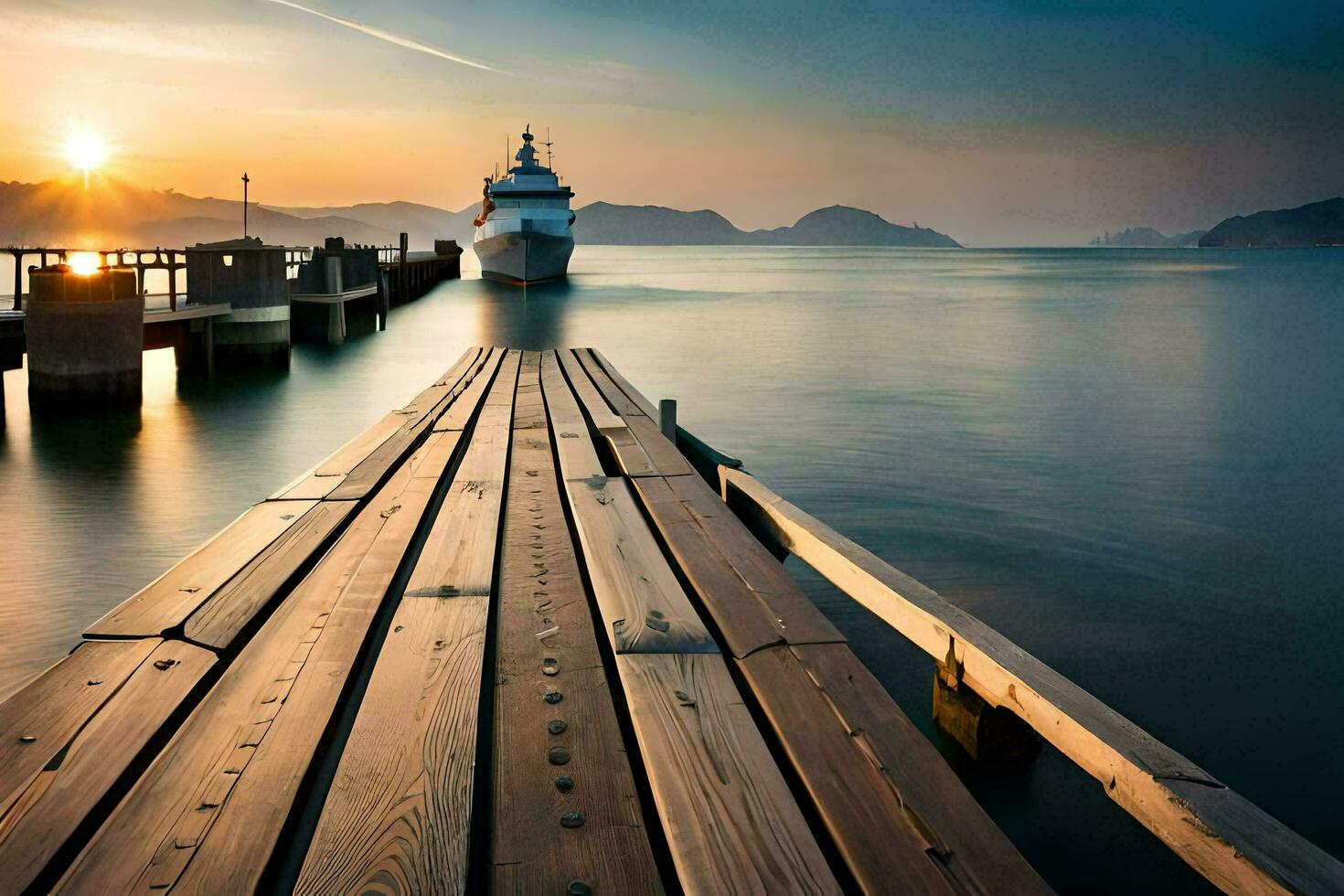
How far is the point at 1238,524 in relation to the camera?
29.8 ft

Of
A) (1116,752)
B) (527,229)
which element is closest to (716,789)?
(1116,752)

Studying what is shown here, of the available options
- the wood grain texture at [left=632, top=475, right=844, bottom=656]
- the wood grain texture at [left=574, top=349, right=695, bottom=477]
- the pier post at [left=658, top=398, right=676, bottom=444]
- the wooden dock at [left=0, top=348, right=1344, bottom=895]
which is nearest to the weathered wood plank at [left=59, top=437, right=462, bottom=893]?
the wooden dock at [left=0, top=348, right=1344, bottom=895]

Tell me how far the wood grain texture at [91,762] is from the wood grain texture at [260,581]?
0.13 metres

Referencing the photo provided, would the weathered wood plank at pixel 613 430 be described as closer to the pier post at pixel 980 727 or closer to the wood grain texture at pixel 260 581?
the wood grain texture at pixel 260 581

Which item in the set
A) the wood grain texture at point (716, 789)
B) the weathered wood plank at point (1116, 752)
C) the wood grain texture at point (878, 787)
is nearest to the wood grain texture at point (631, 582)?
the wood grain texture at point (716, 789)

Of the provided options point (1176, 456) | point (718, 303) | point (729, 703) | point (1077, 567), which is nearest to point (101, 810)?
point (729, 703)

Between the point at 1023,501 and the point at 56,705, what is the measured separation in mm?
8798

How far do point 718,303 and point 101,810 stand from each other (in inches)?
1856

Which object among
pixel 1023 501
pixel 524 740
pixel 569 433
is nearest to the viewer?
pixel 524 740

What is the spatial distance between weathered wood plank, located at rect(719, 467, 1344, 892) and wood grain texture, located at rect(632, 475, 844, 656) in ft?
1.40

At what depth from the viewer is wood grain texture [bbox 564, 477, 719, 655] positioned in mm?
2840

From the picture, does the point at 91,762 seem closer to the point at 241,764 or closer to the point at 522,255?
the point at 241,764

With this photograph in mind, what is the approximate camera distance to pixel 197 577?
3.33 m

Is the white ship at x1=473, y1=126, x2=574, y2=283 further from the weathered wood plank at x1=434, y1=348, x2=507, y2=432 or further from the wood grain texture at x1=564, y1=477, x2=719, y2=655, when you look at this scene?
the wood grain texture at x1=564, y1=477, x2=719, y2=655
